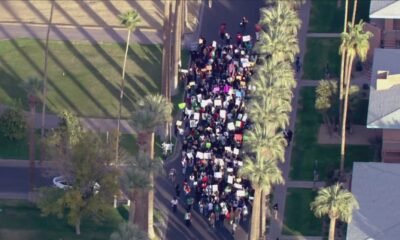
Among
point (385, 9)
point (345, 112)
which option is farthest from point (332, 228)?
point (385, 9)

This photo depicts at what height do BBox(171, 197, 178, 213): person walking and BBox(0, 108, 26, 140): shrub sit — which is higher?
BBox(0, 108, 26, 140): shrub

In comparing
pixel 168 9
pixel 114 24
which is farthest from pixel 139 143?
pixel 114 24

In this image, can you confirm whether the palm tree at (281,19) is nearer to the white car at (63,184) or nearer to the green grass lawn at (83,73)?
the green grass lawn at (83,73)

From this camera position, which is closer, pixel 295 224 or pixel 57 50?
pixel 295 224

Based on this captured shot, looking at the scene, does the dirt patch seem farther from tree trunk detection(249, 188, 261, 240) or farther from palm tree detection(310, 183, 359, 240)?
palm tree detection(310, 183, 359, 240)

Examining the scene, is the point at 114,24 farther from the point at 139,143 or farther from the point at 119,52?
the point at 139,143

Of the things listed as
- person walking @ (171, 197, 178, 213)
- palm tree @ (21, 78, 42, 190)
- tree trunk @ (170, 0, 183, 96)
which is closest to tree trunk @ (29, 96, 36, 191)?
palm tree @ (21, 78, 42, 190)
